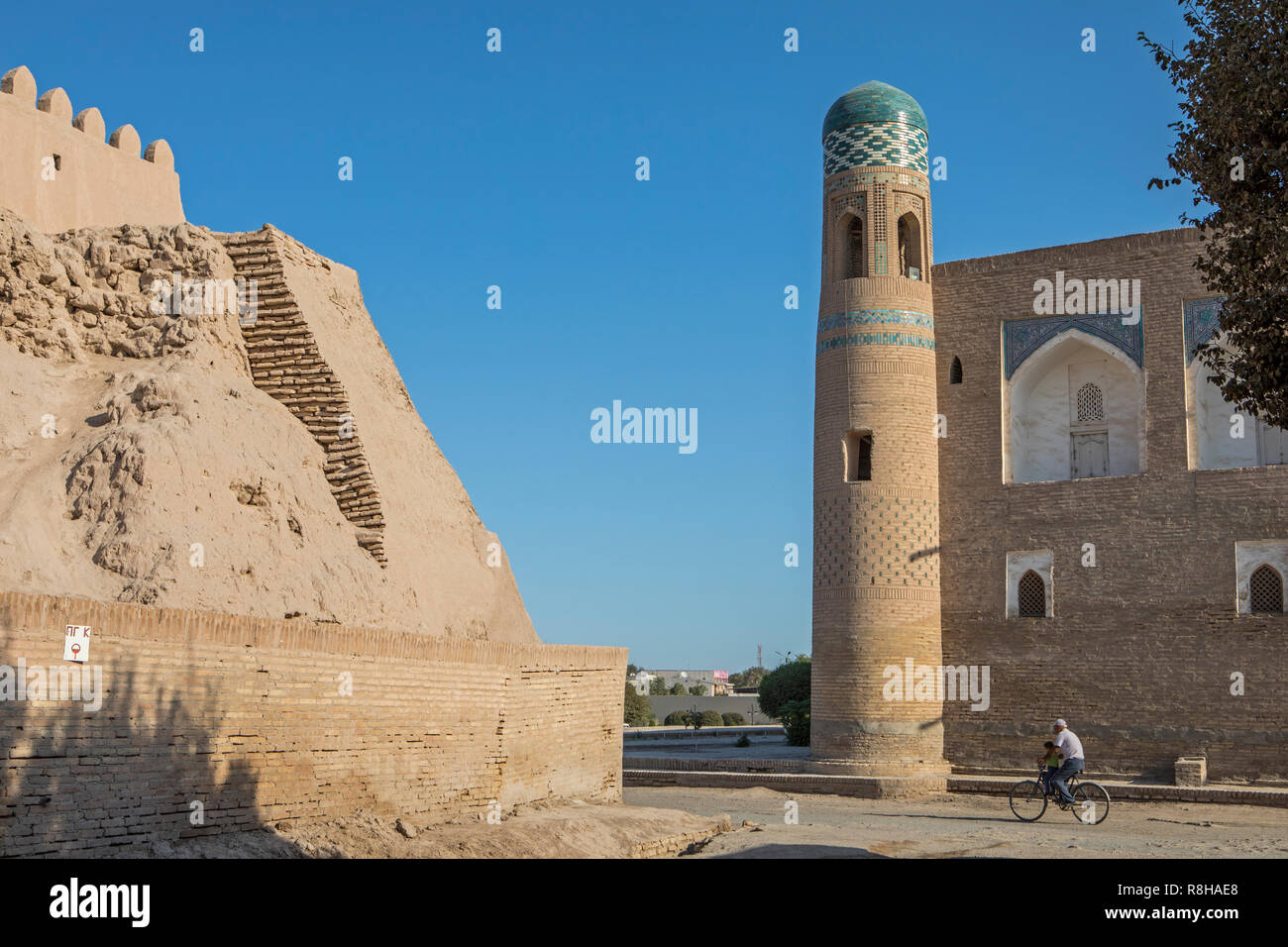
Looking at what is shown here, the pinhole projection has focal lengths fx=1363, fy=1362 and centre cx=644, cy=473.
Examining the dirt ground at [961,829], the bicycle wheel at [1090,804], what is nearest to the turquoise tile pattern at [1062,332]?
the dirt ground at [961,829]

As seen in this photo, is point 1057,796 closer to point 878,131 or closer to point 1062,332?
point 1062,332

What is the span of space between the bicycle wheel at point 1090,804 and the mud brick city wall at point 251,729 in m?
5.58

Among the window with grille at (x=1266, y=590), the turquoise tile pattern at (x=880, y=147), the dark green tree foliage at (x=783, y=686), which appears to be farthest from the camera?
the dark green tree foliage at (x=783, y=686)

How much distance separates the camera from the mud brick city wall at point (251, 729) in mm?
6691

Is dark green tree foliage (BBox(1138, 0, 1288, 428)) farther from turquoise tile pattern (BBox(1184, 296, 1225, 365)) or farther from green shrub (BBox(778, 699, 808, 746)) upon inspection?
green shrub (BBox(778, 699, 808, 746))

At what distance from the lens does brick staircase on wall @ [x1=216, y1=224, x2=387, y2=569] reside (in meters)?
11.2

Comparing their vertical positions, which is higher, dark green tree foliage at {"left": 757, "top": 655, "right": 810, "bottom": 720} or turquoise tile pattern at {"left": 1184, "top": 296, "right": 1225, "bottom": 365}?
turquoise tile pattern at {"left": 1184, "top": 296, "right": 1225, "bottom": 365}

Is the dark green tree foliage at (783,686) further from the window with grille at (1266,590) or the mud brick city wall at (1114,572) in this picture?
the window with grille at (1266,590)

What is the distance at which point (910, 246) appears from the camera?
67.6 feet

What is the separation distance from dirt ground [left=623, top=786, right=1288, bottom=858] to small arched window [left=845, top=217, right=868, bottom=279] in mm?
7733
